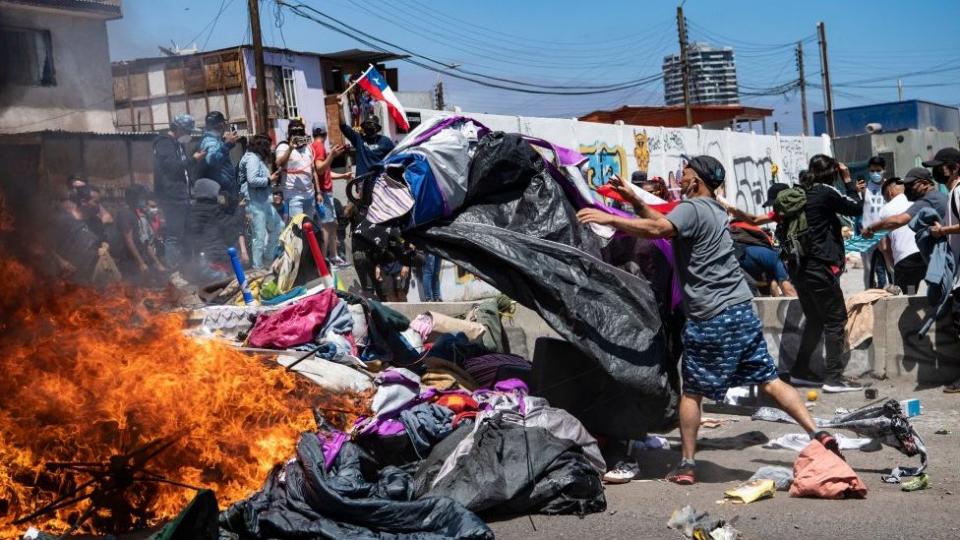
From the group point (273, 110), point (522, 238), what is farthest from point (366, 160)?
point (273, 110)

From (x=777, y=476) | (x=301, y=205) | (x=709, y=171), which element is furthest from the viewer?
(x=301, y=205)

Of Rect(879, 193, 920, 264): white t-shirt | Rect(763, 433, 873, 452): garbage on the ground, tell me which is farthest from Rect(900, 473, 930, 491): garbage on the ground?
Rect(879, 193, 920, 264): white t-shirt

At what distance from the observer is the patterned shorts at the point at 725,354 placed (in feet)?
18.9

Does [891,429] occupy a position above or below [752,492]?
above

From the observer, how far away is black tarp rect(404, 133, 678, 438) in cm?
599

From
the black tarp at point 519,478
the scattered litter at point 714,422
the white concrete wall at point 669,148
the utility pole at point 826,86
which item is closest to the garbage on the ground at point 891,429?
the scattered litter at point 714,422

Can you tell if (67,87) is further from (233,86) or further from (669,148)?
(233,86)

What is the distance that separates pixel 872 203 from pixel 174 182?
894cm

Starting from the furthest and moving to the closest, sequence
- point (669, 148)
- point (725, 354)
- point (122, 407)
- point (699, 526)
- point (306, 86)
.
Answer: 1. point (306, 86)
2. point (669, 148)
3. point (725, 354)
4. point (122, 407)
5. point (699, 526)

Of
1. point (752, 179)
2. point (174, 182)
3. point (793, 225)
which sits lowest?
point (793, 225)

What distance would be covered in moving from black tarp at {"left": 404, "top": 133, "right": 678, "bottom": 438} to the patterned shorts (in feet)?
0.87

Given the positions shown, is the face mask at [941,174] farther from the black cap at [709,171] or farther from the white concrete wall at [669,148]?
the white concrete wall at [669,148]

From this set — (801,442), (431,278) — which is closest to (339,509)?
(801,442)

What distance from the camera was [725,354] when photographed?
5.77 m
